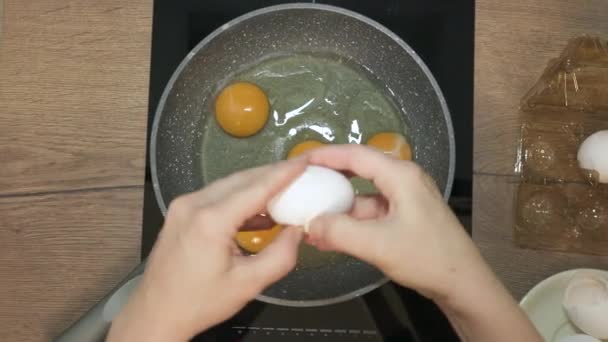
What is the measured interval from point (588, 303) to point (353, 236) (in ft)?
1.53

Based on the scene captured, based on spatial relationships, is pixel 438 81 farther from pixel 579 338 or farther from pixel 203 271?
pixel 203 271

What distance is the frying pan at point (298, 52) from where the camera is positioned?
2.56 feet

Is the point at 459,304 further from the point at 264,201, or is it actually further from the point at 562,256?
the point at 562,256

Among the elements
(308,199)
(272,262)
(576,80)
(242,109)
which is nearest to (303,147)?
(242,109)

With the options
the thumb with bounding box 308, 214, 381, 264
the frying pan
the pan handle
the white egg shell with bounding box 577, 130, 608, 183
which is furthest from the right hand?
the white egg shell with bounding box 577, 130, 608, 183

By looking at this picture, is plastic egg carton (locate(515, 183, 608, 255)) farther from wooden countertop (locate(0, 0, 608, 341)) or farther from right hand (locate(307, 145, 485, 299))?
right hand (locate(307, 145, 485, 299))

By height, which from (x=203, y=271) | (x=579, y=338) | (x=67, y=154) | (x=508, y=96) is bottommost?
(x=579, y=338)

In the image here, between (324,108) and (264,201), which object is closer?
(264,201)

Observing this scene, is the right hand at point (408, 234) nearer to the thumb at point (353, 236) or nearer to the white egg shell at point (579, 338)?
the thumb at point (353, 236)

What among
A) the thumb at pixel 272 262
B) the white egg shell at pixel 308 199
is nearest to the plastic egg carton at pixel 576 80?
the white egg shell at pixel 308 199

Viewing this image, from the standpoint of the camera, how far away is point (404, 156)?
2.77 ft

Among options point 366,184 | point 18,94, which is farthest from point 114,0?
point 366,184

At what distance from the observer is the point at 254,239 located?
83 centimetres

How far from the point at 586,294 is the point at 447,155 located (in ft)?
0.93
